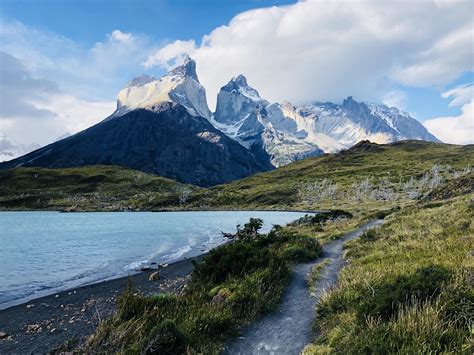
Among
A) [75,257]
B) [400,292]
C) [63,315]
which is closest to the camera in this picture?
[400,292]

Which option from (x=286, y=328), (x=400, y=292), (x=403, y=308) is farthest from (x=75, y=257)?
(x=403, y=308)

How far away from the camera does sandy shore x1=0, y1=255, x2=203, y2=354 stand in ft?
55.2

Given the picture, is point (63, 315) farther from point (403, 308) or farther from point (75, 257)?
point (75, 257)

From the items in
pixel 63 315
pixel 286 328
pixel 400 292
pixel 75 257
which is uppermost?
pixel 400 292

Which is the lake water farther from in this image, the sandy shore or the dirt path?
the dirt path

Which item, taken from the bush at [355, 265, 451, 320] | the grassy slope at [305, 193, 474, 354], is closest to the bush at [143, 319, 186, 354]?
the grassy slope at [305, 193, 474, 354]

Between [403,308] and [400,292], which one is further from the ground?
[400,292]

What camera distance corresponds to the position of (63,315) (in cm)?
2139

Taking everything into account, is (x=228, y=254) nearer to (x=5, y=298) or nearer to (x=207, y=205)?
(x=5, y=298)

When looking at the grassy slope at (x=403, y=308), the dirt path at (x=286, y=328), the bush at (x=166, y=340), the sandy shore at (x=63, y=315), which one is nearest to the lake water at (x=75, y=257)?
the sandy shore at (x=63, y=315)

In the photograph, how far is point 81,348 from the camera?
461 inches

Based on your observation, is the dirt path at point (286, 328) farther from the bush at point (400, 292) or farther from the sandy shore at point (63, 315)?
the sandy shore at point (63, 315)

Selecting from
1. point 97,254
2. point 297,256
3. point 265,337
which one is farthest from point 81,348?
point 97,254

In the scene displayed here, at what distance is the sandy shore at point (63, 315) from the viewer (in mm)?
16828
